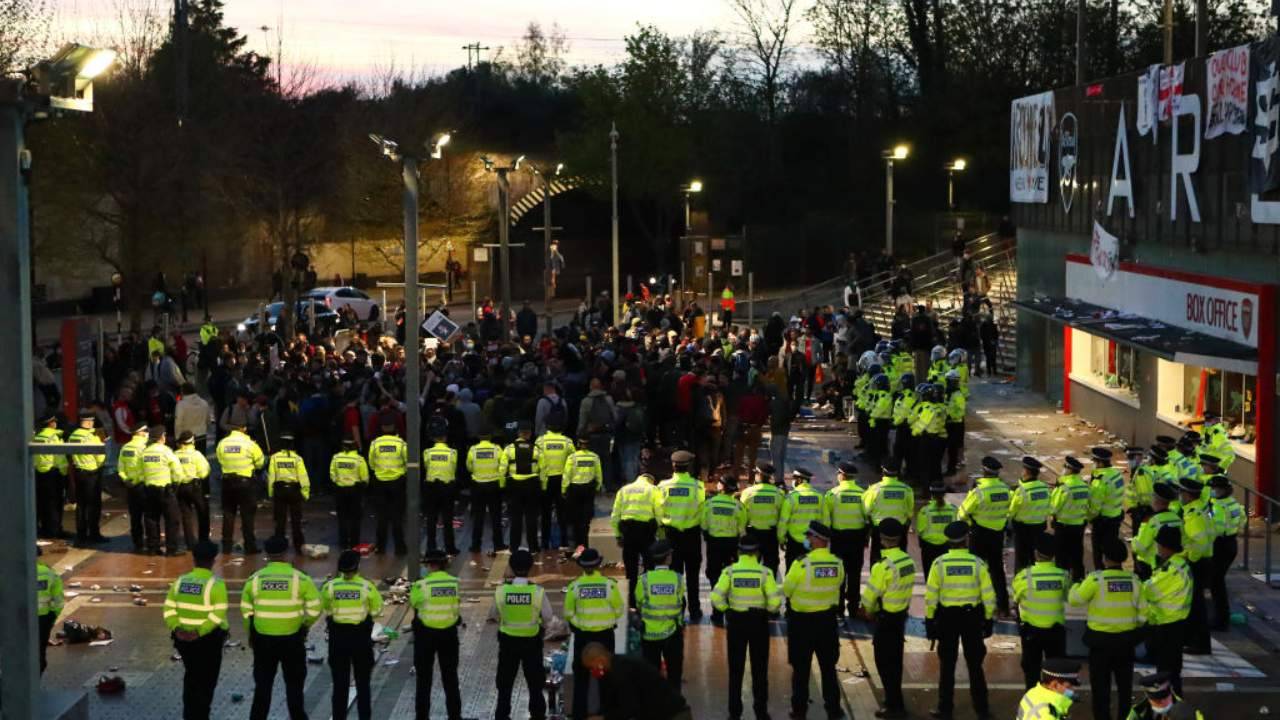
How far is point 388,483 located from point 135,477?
322 centimetres

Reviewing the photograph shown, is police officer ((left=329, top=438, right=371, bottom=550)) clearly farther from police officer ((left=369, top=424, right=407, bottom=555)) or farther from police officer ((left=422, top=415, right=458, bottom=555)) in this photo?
police officer ((left=422, top=415, right=458, bottom=555))

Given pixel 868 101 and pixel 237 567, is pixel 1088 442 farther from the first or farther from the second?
pixel 868 101

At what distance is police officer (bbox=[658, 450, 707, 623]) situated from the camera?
1866 centimetres

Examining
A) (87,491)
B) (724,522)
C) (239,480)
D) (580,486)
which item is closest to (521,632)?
(724,522)

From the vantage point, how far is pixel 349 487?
2212 centimetres

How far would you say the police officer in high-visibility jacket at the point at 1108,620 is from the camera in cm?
1458

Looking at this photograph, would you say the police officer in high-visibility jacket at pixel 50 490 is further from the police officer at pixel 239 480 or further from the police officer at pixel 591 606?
the police officer at pixel 591 606

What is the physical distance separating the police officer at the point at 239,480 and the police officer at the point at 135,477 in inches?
Answer: 38.6

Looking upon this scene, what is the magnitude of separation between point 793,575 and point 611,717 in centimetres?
386

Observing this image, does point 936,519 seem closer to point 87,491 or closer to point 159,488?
point 159,488

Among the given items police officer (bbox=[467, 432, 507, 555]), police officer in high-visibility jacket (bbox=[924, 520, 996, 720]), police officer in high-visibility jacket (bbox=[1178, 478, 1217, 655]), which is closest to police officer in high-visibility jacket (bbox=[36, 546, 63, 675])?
police officer (bbox=[467, 432, 507, 555])

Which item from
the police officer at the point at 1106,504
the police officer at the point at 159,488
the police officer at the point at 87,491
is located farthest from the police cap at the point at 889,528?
the police officer at the point at 87,491

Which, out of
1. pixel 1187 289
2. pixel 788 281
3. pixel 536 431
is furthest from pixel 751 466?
pixel 788 281

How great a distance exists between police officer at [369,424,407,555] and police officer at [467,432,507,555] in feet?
2.89
